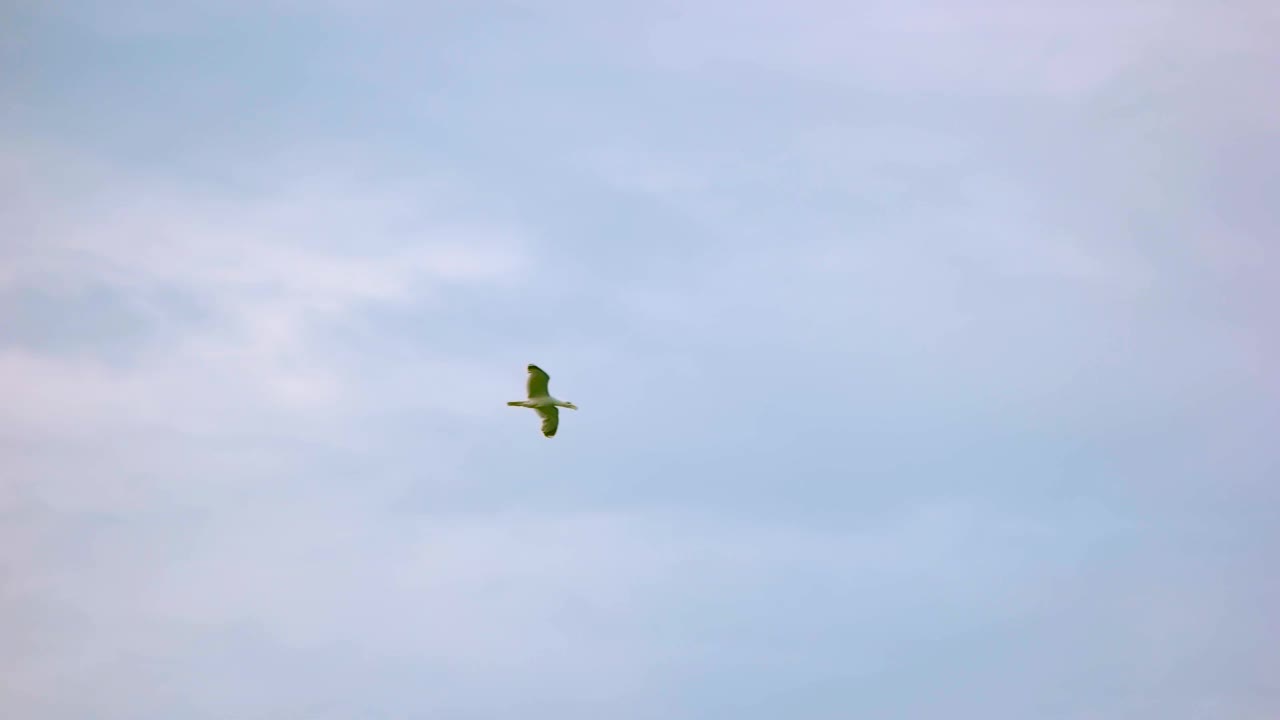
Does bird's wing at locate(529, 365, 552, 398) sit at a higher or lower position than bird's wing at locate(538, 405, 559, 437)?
higher

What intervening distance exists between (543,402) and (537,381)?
4.97 ft

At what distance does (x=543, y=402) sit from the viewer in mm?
77438

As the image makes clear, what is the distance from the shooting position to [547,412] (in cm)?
7788

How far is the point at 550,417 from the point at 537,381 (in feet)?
8.57

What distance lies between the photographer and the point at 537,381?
77.8m

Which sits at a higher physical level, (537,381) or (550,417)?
(537,381)

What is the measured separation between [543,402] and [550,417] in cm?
121

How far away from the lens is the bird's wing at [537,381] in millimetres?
77250

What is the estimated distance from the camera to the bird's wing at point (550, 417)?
7750 cm

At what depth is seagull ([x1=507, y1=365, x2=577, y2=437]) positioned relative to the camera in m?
77.3

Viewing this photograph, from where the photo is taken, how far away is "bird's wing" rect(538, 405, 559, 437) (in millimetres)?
77500

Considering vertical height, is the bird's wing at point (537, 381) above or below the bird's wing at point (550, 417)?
above

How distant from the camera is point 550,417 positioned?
77.9m
